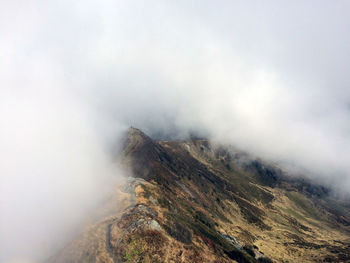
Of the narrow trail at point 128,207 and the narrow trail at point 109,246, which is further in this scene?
the narrow trail at point 128,207

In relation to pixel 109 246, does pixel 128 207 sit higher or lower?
higher

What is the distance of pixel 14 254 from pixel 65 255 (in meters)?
32.8

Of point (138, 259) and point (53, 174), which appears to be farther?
point (53, 174)

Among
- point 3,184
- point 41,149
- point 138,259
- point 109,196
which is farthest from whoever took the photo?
point 41,149

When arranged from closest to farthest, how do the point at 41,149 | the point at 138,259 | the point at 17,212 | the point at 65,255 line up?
the point at 138,259
the point at 65,255
the point at 17,212
the point at 41,149

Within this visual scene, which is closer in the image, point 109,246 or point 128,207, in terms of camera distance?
point 109,246

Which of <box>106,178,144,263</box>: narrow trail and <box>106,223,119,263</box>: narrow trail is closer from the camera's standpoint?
<box>106,223,119,263</box>: narrow trail

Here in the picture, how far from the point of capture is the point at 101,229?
4432 inches

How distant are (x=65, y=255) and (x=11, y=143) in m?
130

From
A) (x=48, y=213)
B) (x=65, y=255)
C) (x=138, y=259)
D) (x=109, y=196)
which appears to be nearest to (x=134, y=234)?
(x=138, y=259)

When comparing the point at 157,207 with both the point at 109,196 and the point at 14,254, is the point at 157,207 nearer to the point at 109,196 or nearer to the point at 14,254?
the point at 109,196

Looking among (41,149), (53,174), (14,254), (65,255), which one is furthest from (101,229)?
(41,149)

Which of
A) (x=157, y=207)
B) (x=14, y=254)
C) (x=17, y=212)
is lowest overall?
(x=14, y=254)

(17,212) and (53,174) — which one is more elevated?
(53,174)
